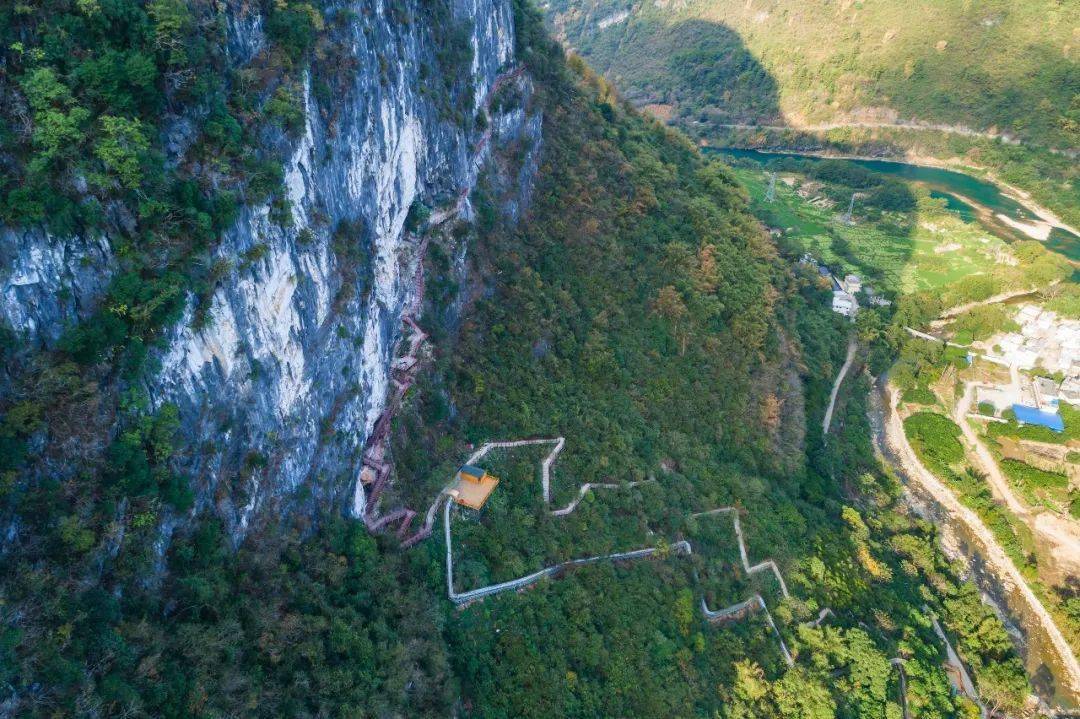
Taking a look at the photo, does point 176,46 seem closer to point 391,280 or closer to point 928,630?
point 391,280

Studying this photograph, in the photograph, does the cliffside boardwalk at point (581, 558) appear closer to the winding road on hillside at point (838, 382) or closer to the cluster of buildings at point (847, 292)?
the winding road on hillside at point (838, 382)

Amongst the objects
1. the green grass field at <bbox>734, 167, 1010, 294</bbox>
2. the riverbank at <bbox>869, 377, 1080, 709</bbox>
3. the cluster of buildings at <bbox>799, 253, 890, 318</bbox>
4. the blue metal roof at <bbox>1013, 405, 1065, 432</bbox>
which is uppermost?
the cluster of buildings at <bbox>799, 253, 890, 318</bbox>

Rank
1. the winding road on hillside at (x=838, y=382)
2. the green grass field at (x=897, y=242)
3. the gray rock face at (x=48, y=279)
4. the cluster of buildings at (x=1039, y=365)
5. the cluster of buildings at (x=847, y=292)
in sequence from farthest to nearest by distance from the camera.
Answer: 1. the green grass field at (x=897, y=242)
2. the cluster of buildings at (x=847, y=292)
3. the cluster of buildings at (x=1039, y=365)
4. the winding road on hillside at (x=838, y=382)
5. the gray rock face at (x=48, y=279)

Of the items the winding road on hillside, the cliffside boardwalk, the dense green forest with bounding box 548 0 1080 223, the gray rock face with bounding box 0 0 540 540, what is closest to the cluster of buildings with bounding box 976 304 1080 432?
the winding road on hillside

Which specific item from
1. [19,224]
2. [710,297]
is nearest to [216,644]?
[19,224]

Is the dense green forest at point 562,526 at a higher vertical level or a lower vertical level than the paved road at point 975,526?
higher

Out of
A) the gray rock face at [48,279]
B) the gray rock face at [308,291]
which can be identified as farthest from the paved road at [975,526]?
the gray rock face at [48,279]

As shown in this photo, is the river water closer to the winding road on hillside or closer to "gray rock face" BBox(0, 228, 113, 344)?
the winding road on hillside
